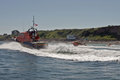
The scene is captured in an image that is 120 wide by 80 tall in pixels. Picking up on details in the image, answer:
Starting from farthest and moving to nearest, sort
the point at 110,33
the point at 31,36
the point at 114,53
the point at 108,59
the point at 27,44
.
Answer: the point at 110,33
the point at 31,36
the point at 27,44
the point at 114,53
the point at 108,59

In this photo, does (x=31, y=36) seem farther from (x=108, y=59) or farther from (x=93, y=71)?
(x=93, y=71)

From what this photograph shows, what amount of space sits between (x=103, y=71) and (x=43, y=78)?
5.19 meters

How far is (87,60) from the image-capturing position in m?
24.0

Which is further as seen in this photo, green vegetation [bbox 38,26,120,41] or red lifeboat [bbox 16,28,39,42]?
green vegetation [bbox 38,26,120,41]

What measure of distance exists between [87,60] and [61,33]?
14589 centimetres

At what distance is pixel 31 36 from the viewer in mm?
49156

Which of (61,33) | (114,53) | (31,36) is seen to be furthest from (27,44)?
(61,33)

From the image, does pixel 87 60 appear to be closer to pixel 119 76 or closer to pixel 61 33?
pixel 119 76

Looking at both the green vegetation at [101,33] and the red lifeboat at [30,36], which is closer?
the red lifeboat at [30,36]

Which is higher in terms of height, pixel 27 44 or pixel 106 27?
pixel 106 27

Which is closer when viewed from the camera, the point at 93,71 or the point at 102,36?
the point at 93,71

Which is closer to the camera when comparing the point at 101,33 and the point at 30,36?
the point at 30,36

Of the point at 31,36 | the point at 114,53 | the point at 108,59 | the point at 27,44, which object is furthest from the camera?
the point at 31,36

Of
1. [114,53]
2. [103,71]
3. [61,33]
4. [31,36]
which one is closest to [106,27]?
[61,33]
